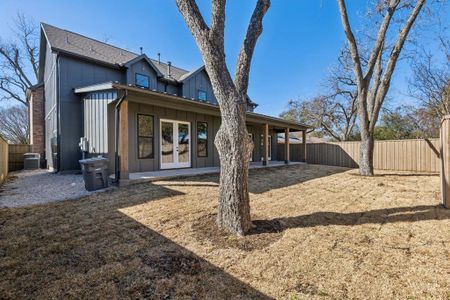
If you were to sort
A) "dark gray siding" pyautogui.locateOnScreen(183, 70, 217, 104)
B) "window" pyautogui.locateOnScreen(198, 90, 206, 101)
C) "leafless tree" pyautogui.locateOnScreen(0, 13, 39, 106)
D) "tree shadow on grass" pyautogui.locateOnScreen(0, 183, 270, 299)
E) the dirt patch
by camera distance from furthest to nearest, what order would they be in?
"leafless tree" pyautogui.locateOnScreen(0, 13, 39, 106) → "window" pyautogui.locateOnScreen(198, 90, 206, 101) → "dark gray siding" pyautogui.locateOnScreen(183, 70, 217, 104) → the dirt patch → "tree shadow on grass" pyautogui.locateOnScreen(0, 183, 270, 299)

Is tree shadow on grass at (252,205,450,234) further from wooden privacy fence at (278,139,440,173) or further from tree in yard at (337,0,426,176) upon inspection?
wooden privacy fence at (278,139,440,173)

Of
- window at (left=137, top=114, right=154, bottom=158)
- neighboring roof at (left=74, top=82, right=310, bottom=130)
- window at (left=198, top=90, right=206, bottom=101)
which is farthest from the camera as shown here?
window at (left=198, top=90, right=206, bottom=101)

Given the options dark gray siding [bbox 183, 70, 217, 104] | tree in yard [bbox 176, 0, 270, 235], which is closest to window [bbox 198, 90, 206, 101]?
dark gray siding [bbox 183, 70, 217, 104]

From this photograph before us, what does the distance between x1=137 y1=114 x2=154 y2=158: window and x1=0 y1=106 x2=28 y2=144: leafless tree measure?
65.1 ft

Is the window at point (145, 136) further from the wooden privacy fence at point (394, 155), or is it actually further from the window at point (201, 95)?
the wooden privacy fence at point (394, 155)

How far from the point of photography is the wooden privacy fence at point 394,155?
10.9m

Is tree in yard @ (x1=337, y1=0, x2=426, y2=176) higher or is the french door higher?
tree in yard @ (x1=337, y1=0, x2=426, y2=176)

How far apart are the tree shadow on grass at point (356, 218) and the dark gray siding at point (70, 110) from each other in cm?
909

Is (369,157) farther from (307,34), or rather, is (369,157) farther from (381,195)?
(307,34)

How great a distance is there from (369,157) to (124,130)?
9.00 metres

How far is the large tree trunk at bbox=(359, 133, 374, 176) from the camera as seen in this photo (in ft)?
29.1

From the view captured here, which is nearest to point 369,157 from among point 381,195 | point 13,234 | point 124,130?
point 381,195

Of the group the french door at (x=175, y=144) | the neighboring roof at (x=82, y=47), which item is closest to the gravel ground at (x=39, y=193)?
the french door at (x=175, y=144)

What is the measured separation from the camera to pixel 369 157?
9.03 meters
